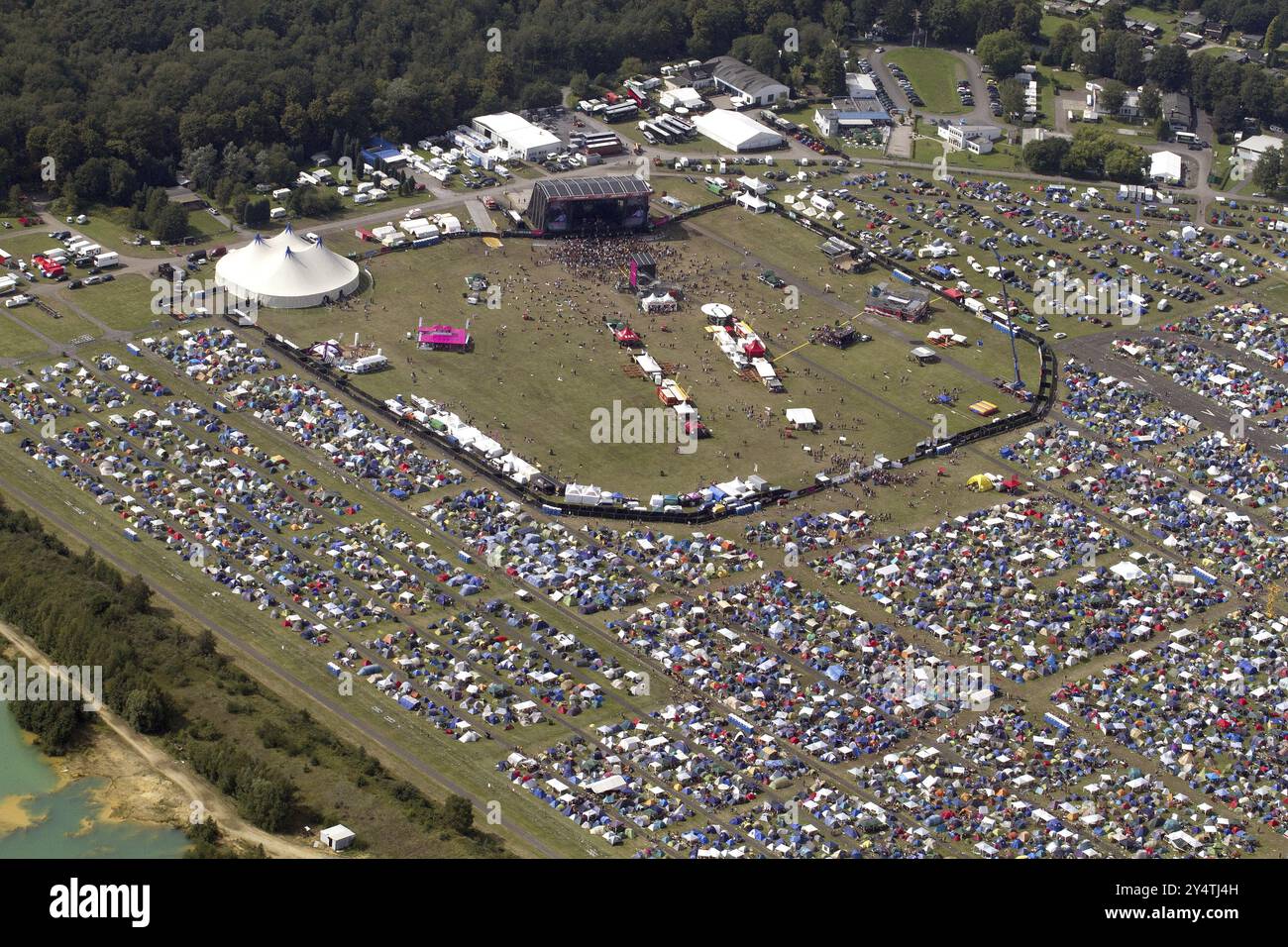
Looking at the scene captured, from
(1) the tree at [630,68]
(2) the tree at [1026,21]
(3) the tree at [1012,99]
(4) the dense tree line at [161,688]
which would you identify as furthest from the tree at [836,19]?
(4) the dense tree line at [161,688]

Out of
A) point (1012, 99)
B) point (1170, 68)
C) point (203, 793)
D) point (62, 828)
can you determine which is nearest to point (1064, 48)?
point (1170, 68)

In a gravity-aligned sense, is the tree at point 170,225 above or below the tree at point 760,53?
below

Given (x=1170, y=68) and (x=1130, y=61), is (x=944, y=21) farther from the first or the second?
(x=1170, y=68)

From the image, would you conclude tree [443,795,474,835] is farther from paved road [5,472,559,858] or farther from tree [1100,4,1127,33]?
tree [1100,4,1127,33]

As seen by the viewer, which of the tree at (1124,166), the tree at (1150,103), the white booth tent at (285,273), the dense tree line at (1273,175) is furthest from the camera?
the tree at (1150,103)

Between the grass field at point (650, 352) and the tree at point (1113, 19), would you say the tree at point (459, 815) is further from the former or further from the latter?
the tree at point (1113, 19)

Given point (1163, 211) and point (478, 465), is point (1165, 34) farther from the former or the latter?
point (478, 465)
